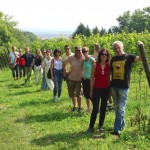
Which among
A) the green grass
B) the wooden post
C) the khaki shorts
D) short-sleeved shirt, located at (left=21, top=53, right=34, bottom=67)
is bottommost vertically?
the green grass

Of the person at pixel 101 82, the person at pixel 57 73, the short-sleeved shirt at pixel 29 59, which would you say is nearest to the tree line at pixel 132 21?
the short-sleeved shirt at pixel 29 59

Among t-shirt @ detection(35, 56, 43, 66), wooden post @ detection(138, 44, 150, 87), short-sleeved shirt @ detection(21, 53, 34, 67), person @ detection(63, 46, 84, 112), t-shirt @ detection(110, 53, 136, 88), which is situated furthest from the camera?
short-sleeved shirt @ detection(21, 53, 34, 67)

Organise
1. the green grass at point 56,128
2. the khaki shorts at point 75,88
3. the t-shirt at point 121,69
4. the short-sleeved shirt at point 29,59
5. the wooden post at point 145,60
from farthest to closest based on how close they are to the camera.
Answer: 1. the short-sleeved shirt at point 29,59
2. the khaki shorts at point 75,88
3. the t-shirt at point 121,69
4. the green grass at point 56,128
5. the wooden post at point 145,60

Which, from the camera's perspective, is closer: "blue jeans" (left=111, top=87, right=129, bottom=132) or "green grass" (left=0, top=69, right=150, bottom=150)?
"green grass" (left=0, top=69, right=150, bottom=150)

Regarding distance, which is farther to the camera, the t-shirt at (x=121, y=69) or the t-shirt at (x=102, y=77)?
the t-shirt at (x=102, y=77)

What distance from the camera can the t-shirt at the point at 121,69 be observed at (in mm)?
6888

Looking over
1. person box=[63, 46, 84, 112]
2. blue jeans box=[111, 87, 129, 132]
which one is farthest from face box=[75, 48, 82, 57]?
blue jeans box=[111, 87, 129, 132]

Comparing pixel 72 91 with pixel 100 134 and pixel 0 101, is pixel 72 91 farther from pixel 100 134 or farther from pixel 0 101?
pixel 0 101

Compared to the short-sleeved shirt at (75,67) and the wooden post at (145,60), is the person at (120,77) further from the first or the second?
the short-sleeved shirt at (75,67)

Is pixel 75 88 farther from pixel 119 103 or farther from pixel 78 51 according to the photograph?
pixel 119 103

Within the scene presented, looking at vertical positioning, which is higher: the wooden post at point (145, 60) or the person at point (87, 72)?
the wooden post at point (145, 60)

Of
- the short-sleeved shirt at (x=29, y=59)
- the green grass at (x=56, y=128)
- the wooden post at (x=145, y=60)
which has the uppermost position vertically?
the wooden post at (x=145, y=60)

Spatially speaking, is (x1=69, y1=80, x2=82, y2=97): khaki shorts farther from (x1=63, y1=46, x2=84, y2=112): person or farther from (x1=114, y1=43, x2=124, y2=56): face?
(x1=114, y1=43, x2=124, y2=56): face

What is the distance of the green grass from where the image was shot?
266 inches
